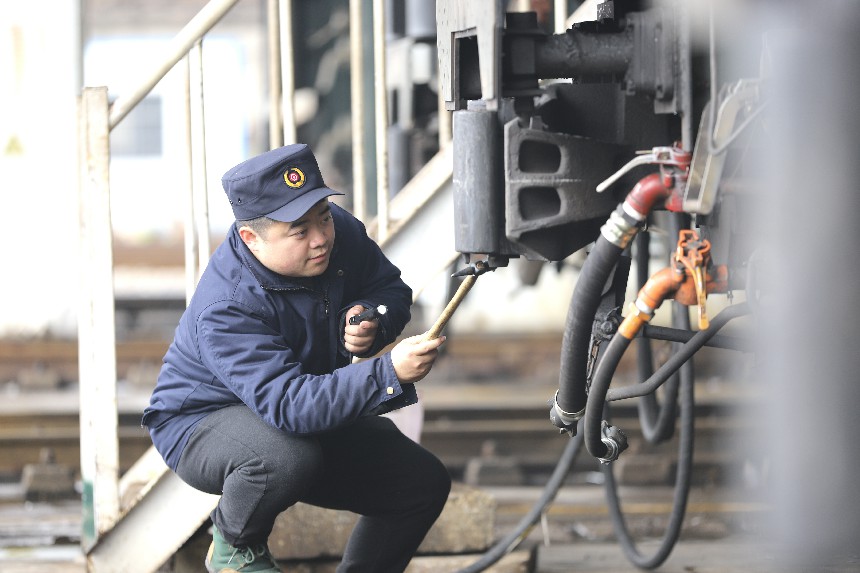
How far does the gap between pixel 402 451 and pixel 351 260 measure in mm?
545

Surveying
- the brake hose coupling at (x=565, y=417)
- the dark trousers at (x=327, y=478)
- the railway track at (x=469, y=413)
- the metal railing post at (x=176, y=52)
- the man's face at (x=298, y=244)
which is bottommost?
the railway track at (x=469, y=413)

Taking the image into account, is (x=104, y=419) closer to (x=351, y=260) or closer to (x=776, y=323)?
(x=351, y=260)

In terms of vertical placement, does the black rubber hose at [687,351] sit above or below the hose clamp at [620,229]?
below

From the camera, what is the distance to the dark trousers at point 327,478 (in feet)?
Answer: 10.7

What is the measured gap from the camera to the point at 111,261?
411 cm

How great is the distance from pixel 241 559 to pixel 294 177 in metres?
1.01

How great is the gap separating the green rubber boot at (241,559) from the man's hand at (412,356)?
2.20ft

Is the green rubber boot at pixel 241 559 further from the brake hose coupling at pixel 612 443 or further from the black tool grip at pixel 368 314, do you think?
the brake hose coupling at pixel 612 443

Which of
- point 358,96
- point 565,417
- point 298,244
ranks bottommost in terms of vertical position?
point 565,417

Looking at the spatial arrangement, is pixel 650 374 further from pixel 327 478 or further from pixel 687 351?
pixel 687 351

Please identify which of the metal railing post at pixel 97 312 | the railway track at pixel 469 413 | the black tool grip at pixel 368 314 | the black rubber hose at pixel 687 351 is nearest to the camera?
the black rubber hose at pixel 687 351

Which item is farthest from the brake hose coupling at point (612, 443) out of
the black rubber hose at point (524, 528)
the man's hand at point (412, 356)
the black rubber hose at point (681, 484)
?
the black rubber hose at point (681, 484)

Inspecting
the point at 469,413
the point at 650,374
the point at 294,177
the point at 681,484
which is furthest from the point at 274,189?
the point at 469,413

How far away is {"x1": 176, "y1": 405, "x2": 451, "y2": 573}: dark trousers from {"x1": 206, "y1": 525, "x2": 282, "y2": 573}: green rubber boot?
4cm
